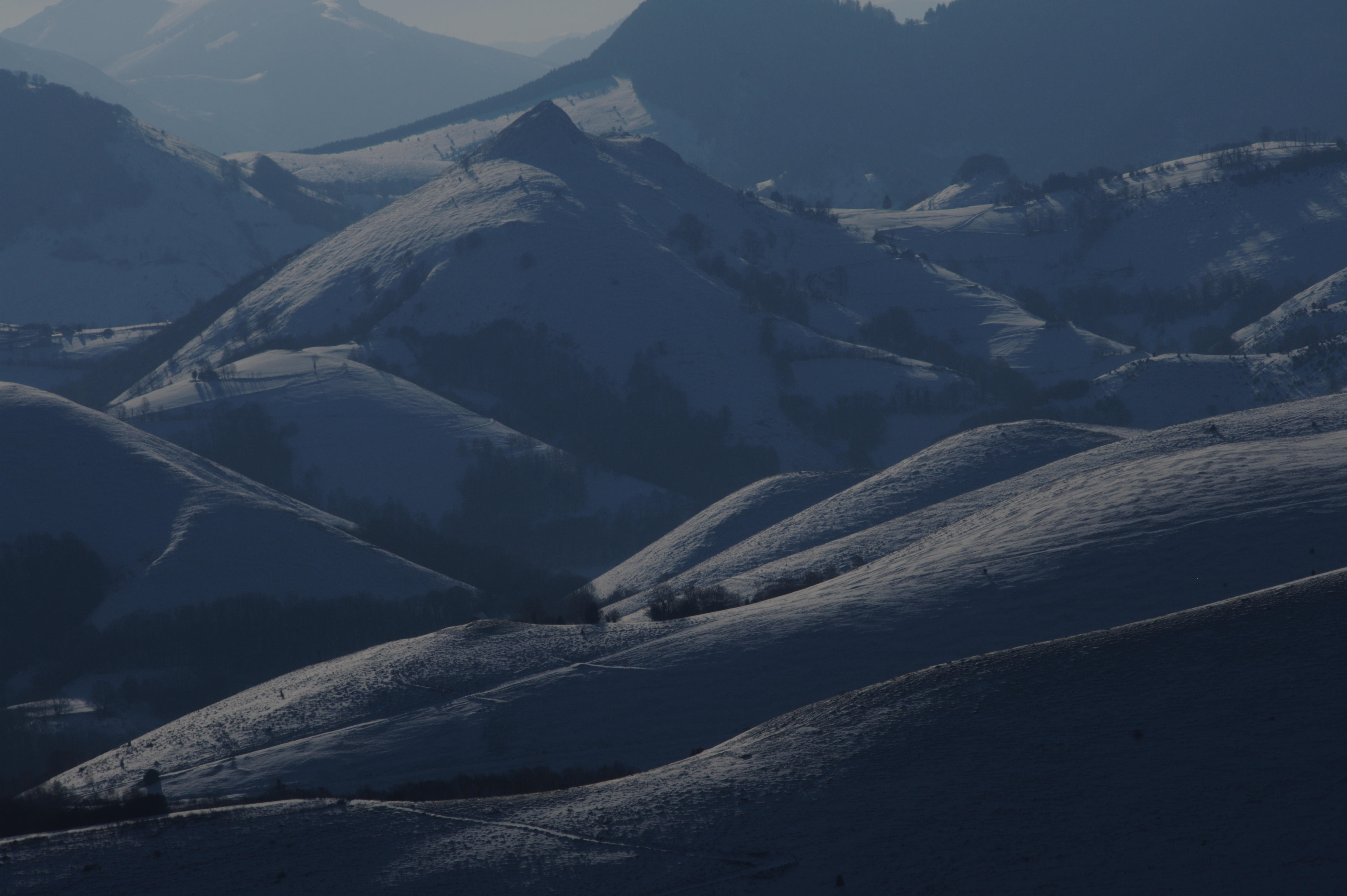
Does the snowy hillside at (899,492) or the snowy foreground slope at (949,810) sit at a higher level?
the snowy hillside at (899,492)

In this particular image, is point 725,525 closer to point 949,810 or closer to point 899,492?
point 899,492

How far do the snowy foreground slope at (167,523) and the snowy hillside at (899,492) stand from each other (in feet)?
122

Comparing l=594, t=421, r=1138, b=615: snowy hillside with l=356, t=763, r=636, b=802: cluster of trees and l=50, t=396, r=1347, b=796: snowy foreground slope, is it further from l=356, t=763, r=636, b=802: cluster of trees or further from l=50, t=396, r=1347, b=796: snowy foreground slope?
l=356, t=763, r=636, b=802: cluster of trees

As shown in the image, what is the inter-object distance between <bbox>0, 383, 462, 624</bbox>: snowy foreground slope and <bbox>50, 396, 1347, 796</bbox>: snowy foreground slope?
229 feet

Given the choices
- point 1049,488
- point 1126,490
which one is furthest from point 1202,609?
point 1049,488

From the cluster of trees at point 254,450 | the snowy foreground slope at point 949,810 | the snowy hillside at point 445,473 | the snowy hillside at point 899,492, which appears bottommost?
the snowy foreground slope at point 949,810

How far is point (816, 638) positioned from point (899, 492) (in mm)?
55919

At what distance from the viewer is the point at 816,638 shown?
5206 centimetres

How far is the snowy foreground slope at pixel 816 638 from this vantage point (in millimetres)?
46344

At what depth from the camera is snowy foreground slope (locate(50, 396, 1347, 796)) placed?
46.3 metres

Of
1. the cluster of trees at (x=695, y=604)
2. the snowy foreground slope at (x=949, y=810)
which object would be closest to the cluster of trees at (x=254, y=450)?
the cluster of trees at (x=695, y=604)

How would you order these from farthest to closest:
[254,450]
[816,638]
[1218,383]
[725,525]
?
[254,450] < [1218,383] < [725,525] < [816,638]

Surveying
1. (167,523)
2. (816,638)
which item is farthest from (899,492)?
(167,523)

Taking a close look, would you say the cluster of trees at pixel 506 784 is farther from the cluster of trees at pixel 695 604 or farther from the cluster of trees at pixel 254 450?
the cluster of trees at pixel 254 450
